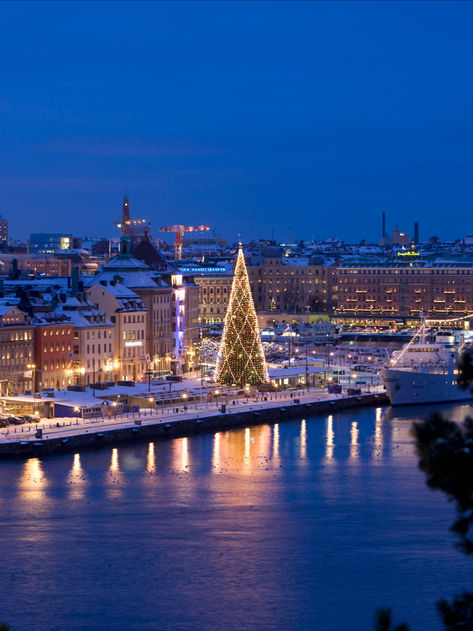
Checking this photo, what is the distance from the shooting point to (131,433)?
103ft

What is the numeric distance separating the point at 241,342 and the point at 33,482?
12.3 meters

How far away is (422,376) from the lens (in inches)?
1630

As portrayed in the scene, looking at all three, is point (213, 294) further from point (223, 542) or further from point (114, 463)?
point (223, 542)

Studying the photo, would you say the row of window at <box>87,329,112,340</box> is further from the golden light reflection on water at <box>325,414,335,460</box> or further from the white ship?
the white ship

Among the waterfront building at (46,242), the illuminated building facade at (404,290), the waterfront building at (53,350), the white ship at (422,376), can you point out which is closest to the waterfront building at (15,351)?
the waterfront building at (53,350)

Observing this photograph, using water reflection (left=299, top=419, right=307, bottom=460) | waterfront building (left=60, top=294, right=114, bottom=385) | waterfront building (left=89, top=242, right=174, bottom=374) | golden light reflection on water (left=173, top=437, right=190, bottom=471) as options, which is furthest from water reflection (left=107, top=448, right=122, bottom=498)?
waterfront building (left=89, top=242, right=174, bottom=374)

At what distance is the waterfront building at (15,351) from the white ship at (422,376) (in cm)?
1040

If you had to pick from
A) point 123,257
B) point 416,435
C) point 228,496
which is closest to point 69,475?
point 228,496

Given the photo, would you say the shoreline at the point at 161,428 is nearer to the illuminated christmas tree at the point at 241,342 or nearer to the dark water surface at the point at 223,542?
the dark water surface at the point at 223,542

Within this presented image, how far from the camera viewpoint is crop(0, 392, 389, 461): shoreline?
2870cm

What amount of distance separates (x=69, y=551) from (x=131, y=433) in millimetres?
11815

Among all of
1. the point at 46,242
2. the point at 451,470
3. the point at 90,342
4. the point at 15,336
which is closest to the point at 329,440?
the point at 15,336

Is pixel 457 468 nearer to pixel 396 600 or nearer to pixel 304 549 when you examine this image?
pixel 396 600

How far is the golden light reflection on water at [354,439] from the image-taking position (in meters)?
28.7
